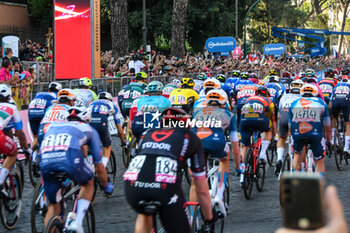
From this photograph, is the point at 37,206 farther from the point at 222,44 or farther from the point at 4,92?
the point at 222,44

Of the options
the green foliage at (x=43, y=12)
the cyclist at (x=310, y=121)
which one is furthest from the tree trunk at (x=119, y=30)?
the cyclist at (x=310, y=121)

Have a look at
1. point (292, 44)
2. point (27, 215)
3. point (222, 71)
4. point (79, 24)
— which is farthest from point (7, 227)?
point (292, 44)

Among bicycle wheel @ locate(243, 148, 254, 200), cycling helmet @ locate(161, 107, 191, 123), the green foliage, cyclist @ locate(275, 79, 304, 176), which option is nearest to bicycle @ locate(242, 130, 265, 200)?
bicycle wheel @ locate(243, 148, 254, 200)

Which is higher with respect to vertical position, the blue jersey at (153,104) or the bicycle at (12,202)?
the blue jersey at (153,104)

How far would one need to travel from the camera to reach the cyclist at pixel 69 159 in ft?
17.6

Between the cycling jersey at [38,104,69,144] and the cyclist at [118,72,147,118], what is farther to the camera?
the cyclist at [118,72,147,118]

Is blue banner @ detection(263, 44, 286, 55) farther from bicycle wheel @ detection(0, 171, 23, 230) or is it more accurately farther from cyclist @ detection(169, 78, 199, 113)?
bicycle wheel @ detection(0, 171, 23, 230)

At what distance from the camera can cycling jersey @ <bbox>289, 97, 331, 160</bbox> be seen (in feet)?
28.5

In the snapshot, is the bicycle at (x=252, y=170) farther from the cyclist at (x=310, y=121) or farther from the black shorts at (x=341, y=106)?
the black shorts at (x=341, y=106)

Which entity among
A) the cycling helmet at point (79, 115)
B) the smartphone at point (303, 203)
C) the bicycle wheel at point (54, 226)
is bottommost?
the bicycle wheel at point (54, 226)

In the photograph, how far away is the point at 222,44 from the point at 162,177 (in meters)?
26.0

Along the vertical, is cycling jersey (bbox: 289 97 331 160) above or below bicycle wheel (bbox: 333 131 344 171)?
above

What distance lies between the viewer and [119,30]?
93.6 feet

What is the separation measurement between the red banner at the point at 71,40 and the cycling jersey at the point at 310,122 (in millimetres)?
10605
